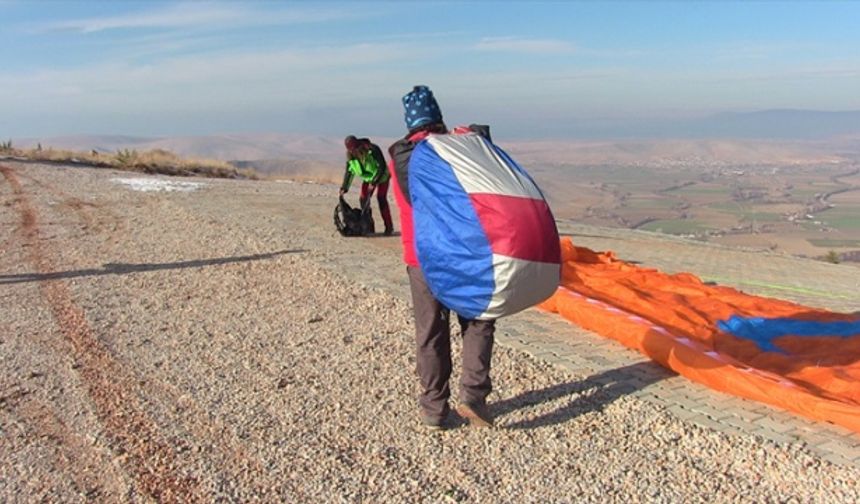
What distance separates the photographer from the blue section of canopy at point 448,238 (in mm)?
3725

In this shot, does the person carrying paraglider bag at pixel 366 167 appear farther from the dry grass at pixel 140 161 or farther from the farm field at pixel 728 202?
the dry grass at pixel 140 161

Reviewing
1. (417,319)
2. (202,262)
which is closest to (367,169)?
(202,262)

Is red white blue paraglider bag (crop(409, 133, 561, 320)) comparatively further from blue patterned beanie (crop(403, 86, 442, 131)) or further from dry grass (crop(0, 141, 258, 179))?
dry grass (crop(0, 141, 258, 179))

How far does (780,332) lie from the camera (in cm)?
662

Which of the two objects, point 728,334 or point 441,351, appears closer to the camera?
point 441,351

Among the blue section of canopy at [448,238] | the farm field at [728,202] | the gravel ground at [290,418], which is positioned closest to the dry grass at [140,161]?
the farm field at [728,202]

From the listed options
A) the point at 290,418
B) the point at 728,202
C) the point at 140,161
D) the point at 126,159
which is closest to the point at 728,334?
the point at 290,418

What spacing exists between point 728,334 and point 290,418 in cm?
393

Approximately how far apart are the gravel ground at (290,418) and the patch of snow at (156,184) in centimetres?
933

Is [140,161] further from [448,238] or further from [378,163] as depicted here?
[448,238]

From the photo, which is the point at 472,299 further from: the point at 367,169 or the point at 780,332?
the point at 367,169

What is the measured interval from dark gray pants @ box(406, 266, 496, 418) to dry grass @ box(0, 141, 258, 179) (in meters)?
22.0

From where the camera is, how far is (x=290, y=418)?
4.54 meters

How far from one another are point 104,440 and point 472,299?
88.2 inches
